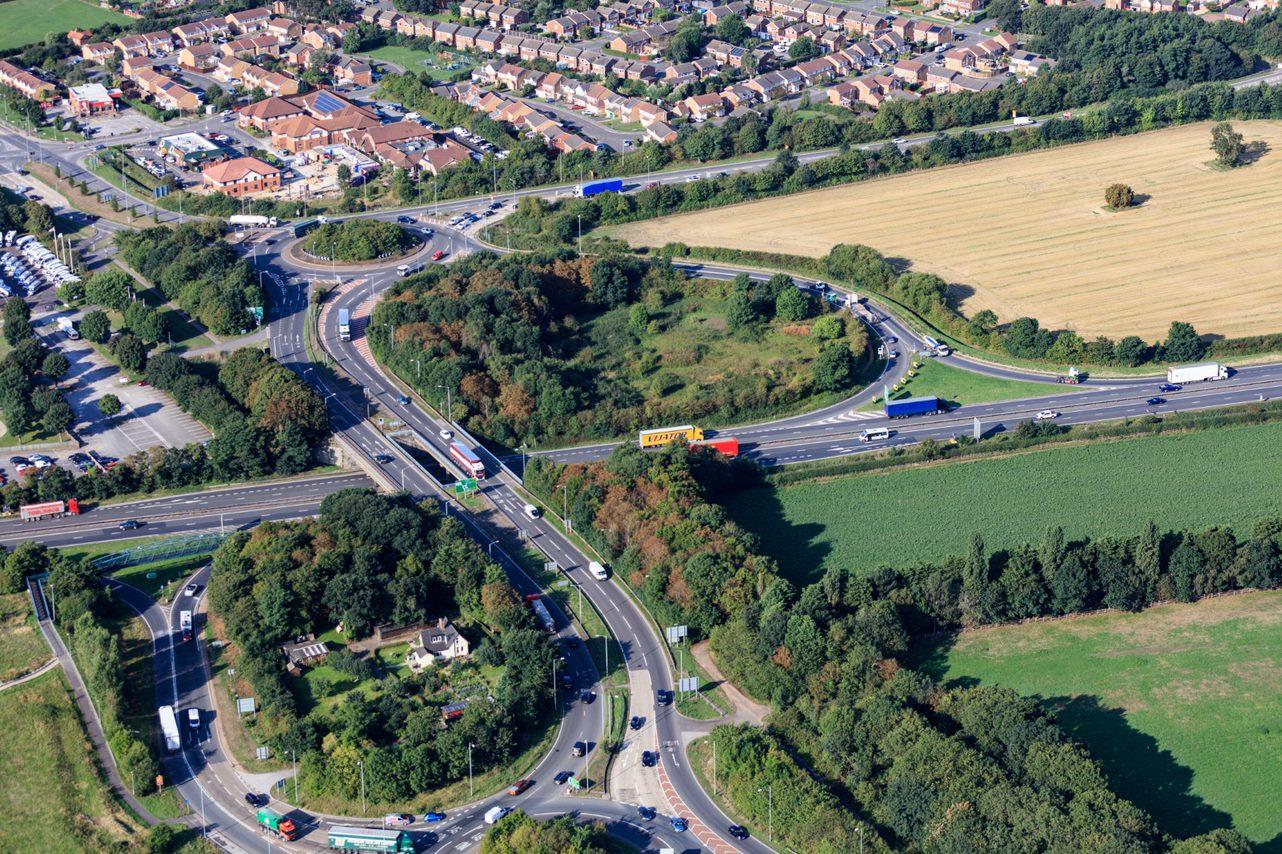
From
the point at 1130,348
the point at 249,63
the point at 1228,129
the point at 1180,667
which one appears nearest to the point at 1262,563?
the point at 1180,667

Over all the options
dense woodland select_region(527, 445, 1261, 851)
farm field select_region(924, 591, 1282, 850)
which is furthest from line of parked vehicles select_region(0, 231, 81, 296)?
farm field select_region(924, 591, 1282, 850)

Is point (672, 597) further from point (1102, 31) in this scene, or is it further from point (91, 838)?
point (1102, 31)

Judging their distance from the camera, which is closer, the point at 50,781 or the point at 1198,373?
the point at 50,781

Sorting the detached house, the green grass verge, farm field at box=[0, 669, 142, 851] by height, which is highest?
the green grass verge

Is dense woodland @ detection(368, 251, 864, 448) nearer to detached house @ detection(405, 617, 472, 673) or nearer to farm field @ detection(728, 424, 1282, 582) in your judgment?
farm field @ detection(728, 424, 1282, 582)

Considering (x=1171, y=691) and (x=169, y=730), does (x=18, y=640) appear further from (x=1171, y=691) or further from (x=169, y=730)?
(x=1171, y=691)

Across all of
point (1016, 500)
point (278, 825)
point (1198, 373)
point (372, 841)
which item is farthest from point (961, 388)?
point (278, 825)
